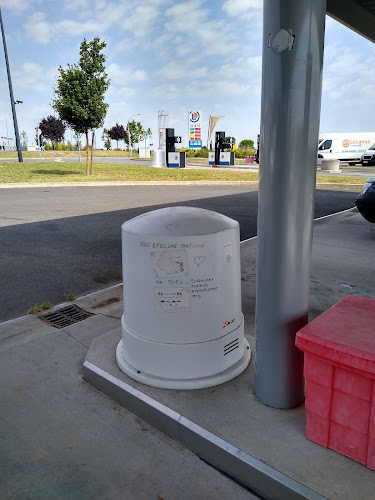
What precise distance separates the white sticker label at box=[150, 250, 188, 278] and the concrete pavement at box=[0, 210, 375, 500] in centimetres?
79

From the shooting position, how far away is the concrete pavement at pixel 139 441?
204 cm

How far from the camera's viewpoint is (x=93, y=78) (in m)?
19.4

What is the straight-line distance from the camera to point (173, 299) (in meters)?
Result: 2.54

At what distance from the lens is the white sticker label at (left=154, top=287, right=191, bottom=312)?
8.28 ft

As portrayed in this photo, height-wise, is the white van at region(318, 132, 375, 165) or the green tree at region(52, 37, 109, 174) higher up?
the green tree at region(52, 37, 109, 174)

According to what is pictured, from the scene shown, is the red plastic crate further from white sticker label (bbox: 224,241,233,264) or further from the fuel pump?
the fuel pump

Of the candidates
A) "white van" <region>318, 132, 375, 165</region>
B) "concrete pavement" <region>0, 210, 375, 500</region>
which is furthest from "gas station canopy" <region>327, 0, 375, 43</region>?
"white van" <region>318, 132, 375, 165</region>

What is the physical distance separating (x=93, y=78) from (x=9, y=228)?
526 inches

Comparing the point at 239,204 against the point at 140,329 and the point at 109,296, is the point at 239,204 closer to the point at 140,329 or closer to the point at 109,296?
the point at 109,296

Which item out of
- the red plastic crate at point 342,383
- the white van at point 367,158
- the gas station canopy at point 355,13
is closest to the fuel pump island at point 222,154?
the white van at point 367,158

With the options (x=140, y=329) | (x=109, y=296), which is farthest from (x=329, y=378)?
(x=109, y=296)

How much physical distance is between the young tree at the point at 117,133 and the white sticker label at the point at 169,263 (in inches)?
3194

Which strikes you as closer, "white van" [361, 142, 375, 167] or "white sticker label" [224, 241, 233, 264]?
"white sticker label" [224, 241, 233, 264]

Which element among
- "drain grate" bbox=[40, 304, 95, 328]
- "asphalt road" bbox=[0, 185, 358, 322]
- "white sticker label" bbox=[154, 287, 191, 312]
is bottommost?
"drain grate" bbox=[40, 304, 95, 328]
